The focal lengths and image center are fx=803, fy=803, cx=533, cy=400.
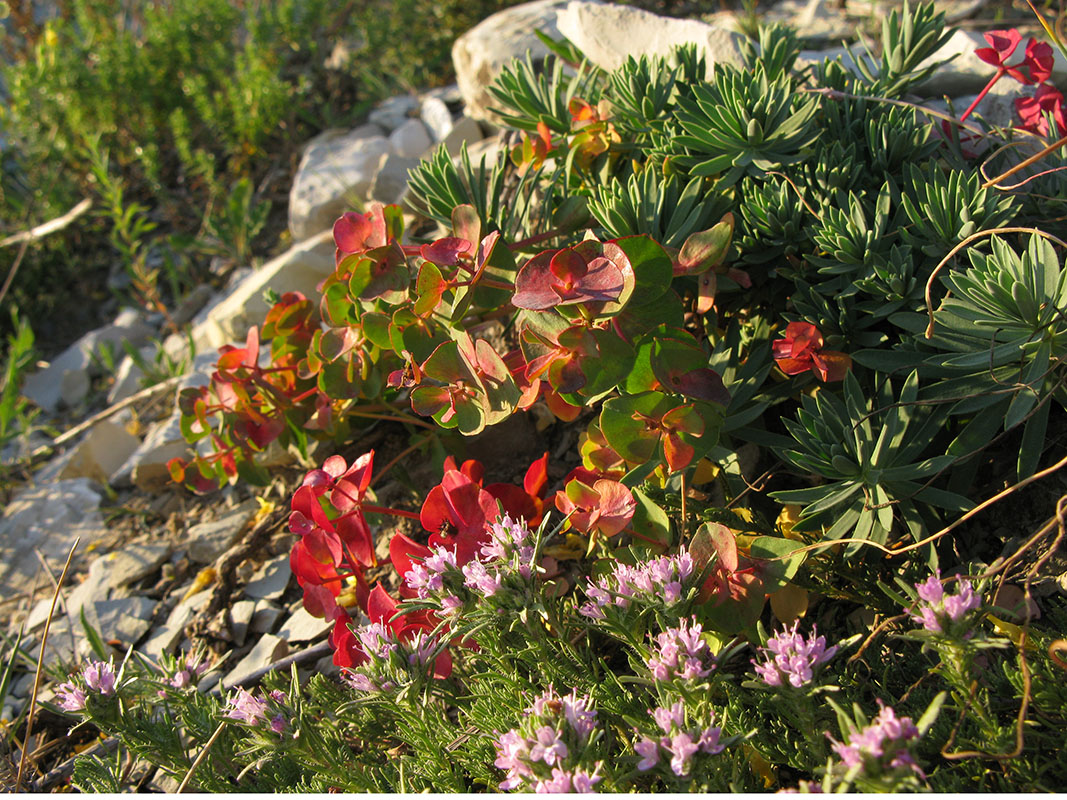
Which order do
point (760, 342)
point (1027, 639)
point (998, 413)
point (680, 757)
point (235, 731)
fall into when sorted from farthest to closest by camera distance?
point (760, 342)
point (235, 731)
point (998, 413)
point (1027, 639)
point (680, 757)

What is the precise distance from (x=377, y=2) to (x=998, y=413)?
5.00m

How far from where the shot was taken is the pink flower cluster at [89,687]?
1598mm

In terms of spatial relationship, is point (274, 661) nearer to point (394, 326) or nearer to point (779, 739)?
point (394, 326)

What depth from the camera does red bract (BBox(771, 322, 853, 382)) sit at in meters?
1.73

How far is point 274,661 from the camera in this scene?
2104mm

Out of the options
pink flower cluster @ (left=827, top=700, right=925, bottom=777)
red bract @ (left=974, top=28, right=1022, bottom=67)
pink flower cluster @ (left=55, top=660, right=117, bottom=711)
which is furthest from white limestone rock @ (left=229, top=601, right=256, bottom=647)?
red bract @ (left=974, top=28, right=1022, bottom=67)

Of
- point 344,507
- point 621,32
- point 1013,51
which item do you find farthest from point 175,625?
point 1013,51

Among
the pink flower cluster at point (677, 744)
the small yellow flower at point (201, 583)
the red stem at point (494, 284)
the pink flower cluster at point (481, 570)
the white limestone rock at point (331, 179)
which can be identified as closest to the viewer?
Answer: the pink flower cluster at point (677, 744)

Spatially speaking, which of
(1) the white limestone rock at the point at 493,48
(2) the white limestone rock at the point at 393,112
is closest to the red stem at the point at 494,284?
(1) the white limestone rock at the point at 493,48

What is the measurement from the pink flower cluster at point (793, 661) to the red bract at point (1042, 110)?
64.6 inches

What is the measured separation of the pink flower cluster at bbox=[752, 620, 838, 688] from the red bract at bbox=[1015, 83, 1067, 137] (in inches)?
64.6

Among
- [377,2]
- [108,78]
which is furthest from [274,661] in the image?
[377,2]

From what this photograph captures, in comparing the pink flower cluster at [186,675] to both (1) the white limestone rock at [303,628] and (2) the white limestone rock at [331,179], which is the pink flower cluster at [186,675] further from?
(2) the white limestone rock at [331,179]

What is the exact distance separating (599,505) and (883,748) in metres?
0.73
